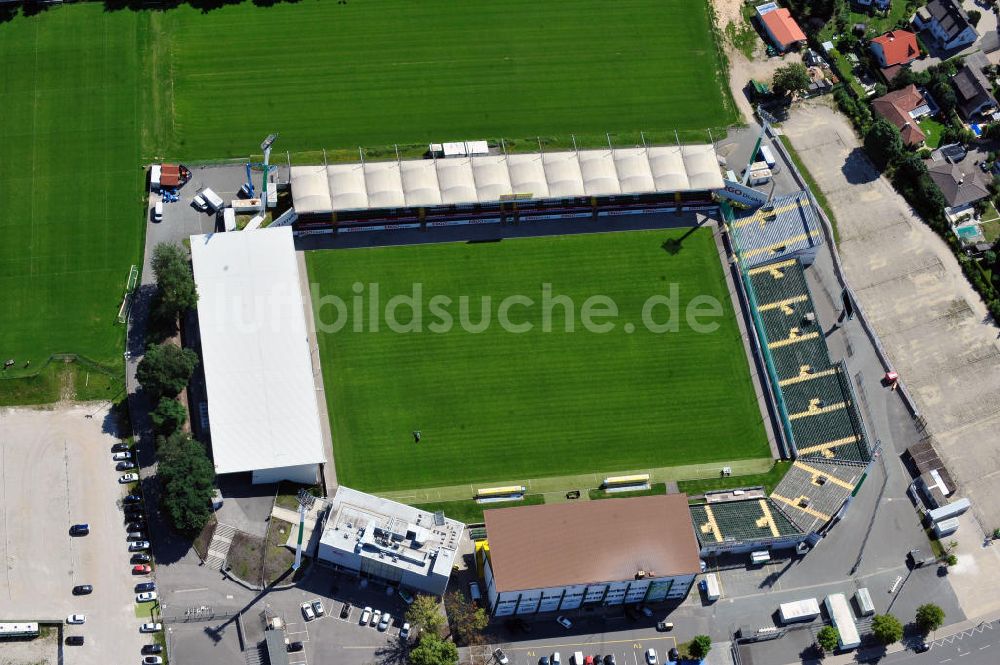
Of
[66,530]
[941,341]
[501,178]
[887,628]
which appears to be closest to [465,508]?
[501,178]

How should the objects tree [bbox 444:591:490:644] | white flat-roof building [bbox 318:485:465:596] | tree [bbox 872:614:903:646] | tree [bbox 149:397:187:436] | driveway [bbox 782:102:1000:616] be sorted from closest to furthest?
tree [bbox 444:591:490:644] → white flat-roof building [bbox 318:485:465:596] → tree [bbox 149:397:187:436] → tree [bbox 872:614:903:646] → driveway [bbox 782:102:1000:616]

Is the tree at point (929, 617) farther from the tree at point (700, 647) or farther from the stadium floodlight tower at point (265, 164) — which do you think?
the stadium floodlight tower at point (265, 164)

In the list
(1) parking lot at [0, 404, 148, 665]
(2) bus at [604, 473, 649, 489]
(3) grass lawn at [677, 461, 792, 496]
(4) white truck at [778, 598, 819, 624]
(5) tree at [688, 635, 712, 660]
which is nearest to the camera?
(1) parking lot at [0, 404, 148, 665]

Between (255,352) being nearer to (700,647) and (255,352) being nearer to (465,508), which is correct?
(465,508)

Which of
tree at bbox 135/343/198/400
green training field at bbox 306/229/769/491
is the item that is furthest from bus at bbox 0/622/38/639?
green training field at bbox 306/229/769/491

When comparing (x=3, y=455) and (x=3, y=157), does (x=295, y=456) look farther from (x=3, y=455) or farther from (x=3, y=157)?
(x=3, y=157)

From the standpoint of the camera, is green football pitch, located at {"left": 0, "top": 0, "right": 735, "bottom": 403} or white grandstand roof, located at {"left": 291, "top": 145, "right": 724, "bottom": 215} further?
white grandstand roof, located at {"left": 291, "top": 145, "right": 724, "bottom": 215}

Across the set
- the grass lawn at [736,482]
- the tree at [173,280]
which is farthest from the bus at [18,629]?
the grass lawn at [736,482]

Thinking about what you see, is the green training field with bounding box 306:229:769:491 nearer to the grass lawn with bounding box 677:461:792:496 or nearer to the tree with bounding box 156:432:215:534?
the grass lawn with bounding box 677:461:792:496
